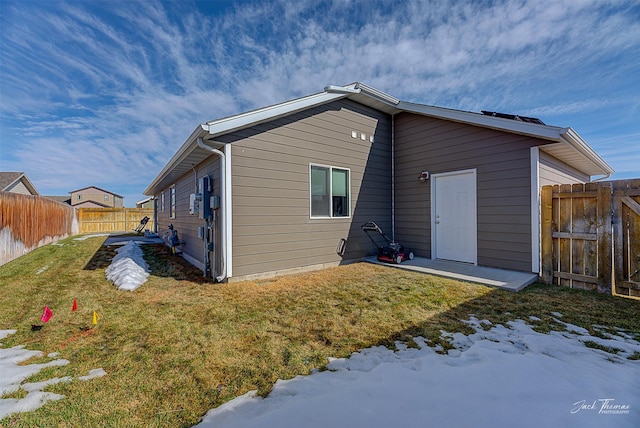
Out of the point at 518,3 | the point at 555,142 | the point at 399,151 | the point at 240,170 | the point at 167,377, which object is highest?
the point at 518,3

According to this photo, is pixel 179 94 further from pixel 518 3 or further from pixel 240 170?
pixel 518 3

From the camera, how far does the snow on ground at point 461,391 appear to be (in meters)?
1.49

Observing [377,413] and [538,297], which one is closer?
[377,413]

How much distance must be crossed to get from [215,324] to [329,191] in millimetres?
3816

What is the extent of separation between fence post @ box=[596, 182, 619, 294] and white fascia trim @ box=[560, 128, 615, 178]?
35.0 inches

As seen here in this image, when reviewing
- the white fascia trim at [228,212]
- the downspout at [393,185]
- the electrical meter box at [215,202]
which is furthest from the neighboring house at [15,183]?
the downspout at [393,185]

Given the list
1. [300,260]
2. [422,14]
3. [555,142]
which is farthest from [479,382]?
[422,14]

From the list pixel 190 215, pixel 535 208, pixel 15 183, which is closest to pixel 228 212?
pixel 190 215

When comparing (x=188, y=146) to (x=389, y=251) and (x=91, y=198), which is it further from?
(x=91, y=198)

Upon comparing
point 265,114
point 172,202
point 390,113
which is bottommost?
point 172,202

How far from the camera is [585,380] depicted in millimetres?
1849

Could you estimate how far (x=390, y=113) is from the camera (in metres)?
7.14

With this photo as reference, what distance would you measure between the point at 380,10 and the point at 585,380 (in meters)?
7.41

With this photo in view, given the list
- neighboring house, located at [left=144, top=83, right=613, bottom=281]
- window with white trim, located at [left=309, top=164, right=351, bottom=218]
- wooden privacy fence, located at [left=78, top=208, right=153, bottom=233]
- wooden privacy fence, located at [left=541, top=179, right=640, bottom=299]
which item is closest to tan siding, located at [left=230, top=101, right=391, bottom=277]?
neighboring house, located at [left=144, top=83, right=613, bottom=281]
